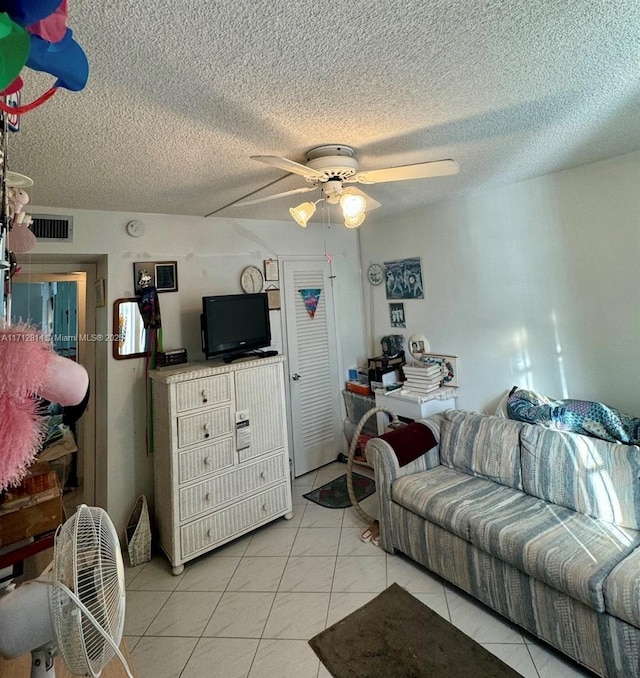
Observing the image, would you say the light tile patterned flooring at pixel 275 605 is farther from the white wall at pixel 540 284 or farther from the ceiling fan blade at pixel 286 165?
the ceiling fan blade at pixel 286 165

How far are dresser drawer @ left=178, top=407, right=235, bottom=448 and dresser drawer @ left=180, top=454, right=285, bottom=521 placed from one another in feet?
0.96

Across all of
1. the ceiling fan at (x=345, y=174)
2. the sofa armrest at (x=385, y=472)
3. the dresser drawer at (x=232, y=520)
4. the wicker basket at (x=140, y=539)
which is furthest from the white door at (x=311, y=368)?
the ceiling fan at (x=345, y=174)

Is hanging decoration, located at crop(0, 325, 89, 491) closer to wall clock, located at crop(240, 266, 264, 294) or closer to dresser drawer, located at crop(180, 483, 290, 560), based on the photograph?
dresser drawer, located at crop(180, 483, 290, 560)

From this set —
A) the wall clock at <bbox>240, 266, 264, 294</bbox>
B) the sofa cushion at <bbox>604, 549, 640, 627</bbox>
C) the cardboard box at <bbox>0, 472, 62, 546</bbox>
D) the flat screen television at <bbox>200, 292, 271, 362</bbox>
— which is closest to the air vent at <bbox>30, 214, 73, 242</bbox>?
the flat screen television at <bbox>200, 292, 271, 362</bbox>

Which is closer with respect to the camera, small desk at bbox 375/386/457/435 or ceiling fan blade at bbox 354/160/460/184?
ceiling fan blade at bbox 354/160/460/184

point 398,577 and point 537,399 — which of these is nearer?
point 398,577

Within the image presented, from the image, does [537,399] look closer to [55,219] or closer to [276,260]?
[276,260]

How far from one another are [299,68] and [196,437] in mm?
2072

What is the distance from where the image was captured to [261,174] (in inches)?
80.1

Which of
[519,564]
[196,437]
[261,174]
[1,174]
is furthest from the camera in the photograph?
[196,437]

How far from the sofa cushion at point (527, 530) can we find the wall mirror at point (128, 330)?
209cm

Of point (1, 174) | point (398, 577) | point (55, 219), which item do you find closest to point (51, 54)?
point (1, 174)

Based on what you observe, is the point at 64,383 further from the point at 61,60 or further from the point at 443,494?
the point at 443,494

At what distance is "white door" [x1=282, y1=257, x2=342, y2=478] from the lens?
3355mm
